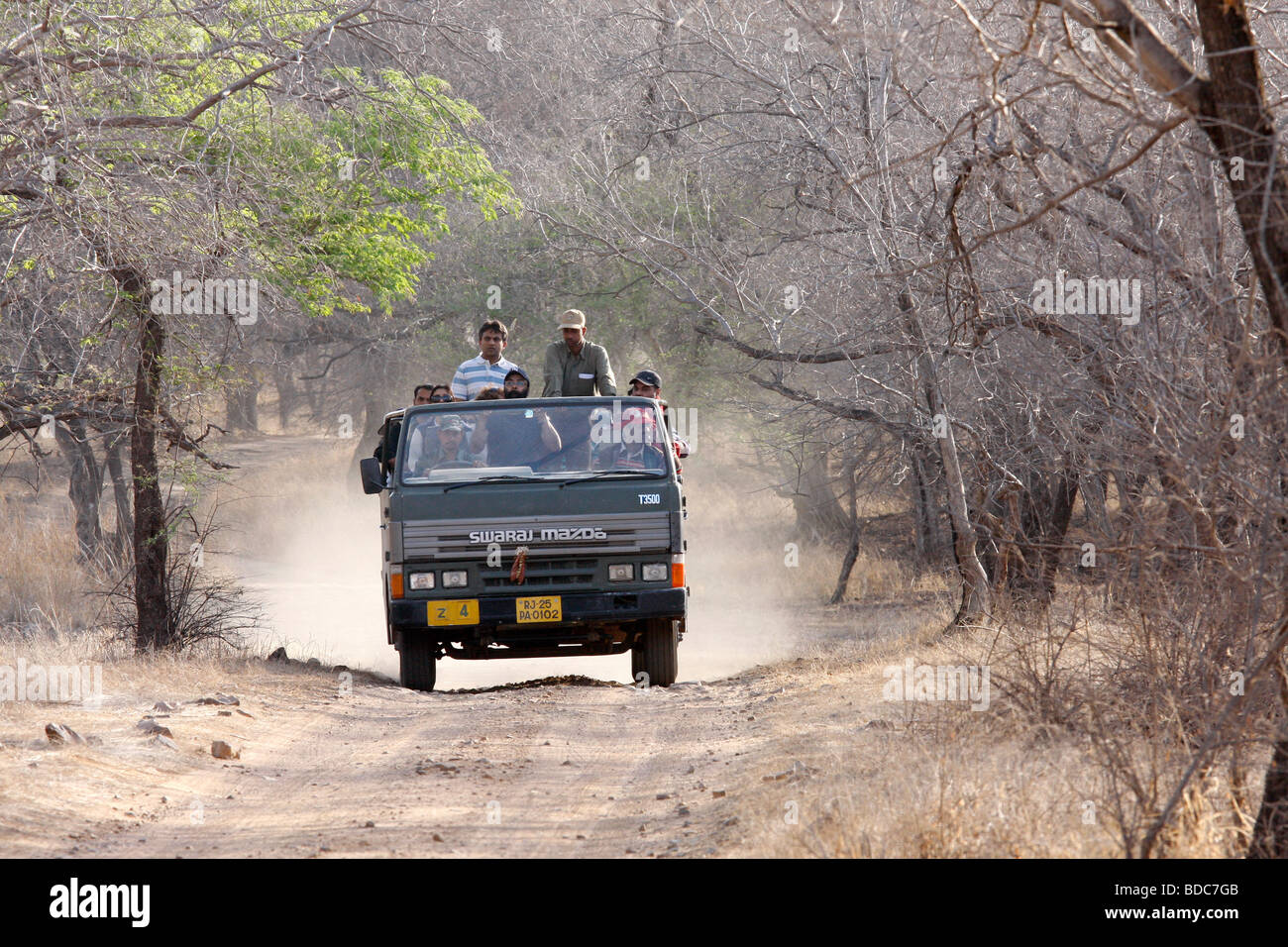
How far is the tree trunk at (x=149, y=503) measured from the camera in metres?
11.6

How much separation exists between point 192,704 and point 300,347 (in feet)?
74.8

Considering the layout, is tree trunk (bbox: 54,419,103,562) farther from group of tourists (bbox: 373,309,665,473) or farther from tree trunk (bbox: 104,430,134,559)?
group of tourists (bbox: 373,309,665,473)

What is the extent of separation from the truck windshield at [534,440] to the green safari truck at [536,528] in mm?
10

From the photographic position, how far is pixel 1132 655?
6406mm

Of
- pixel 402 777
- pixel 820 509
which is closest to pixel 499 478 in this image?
pixel 402 777

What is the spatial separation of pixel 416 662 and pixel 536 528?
1698 mm

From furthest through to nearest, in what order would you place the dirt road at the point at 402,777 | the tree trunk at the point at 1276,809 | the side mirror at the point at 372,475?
1. the side mirror at the point at 372,475
2. the dirt road at the point at 402,777
3. the tree trunk at the point at 1276,809

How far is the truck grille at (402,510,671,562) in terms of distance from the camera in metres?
9.33

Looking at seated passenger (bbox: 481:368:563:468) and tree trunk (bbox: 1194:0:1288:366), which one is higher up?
tree trunk (bbox: 1194:0:1288:366)

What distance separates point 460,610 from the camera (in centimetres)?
935

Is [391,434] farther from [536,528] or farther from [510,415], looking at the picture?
[536,528]

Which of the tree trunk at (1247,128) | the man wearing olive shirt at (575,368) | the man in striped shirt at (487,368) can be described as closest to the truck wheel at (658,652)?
the man wearing olive shirt at (575,368)

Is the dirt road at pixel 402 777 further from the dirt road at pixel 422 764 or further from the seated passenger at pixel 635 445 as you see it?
the seated passenger at pixel 635 445

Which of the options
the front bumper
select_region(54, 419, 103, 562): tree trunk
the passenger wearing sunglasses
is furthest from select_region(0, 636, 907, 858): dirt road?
select_region(54, 419, 103, 562): tree trunk
